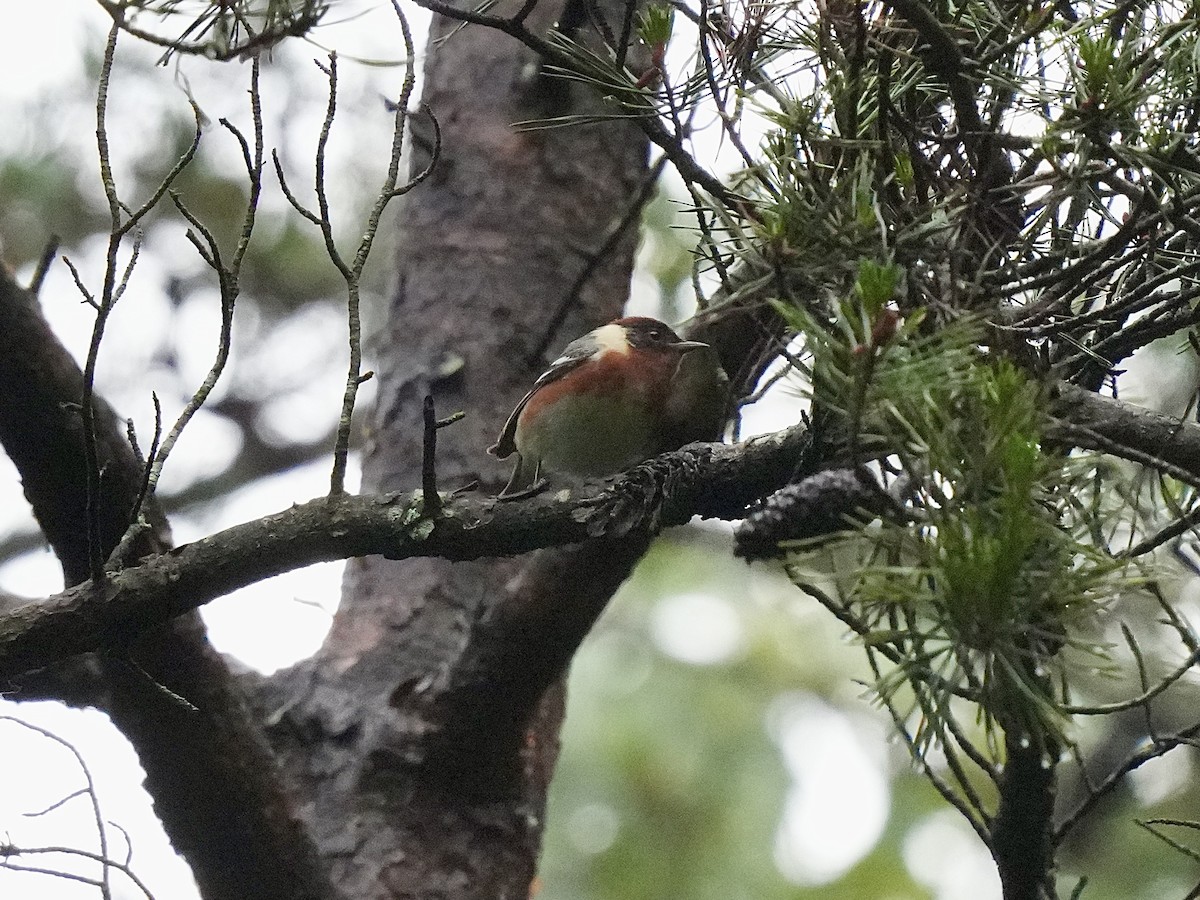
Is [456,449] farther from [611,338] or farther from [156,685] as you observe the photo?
[156,685]

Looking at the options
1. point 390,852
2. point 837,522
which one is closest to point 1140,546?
point 837,522

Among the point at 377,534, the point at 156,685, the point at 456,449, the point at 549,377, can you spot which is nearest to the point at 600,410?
the point at 549,377

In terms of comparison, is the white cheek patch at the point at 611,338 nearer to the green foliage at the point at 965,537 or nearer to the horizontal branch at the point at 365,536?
the horizontal branch at the point at 365,536

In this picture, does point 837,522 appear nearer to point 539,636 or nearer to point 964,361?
point 964,361

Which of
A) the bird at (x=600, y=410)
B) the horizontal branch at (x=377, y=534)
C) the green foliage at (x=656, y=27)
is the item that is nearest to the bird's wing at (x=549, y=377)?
the bird at (x=600, y=410)

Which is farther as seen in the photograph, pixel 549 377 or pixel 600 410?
pixel 549 377

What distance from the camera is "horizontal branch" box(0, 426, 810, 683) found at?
1585 mm

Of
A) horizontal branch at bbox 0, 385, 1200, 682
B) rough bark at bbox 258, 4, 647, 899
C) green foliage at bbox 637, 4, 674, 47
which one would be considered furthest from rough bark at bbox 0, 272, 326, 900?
green foliage at bbox 637, 4, 674, 47

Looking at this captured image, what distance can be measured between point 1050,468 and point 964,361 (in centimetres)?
11

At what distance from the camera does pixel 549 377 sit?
2.74 m

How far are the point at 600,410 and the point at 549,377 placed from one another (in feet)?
Result: 0.60

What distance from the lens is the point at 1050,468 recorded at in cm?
105

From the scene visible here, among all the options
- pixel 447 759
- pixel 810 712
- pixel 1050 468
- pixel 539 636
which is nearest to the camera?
pixel 1050 468

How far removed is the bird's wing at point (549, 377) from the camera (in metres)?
2.74
